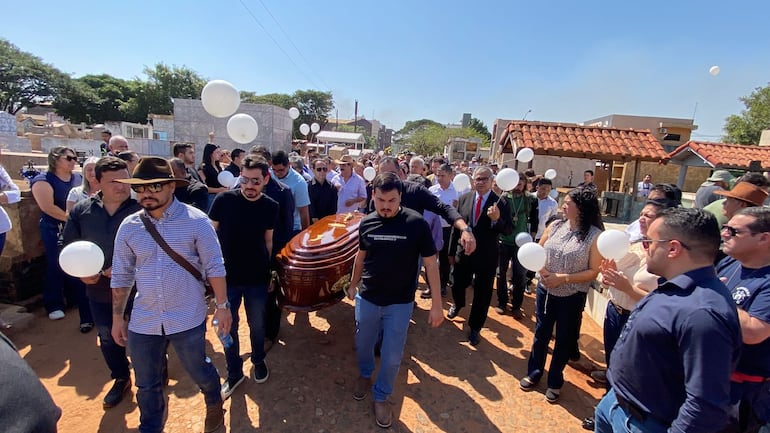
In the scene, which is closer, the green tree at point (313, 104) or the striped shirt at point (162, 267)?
the striped shirt at point (162, 267)

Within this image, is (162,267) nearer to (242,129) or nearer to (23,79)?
(242,129)

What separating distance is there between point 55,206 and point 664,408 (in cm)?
493

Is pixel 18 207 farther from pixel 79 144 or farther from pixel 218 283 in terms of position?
pixel 79 144

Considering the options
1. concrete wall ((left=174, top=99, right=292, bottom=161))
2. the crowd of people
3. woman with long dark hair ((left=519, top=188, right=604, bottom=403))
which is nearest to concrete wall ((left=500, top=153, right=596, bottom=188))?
concrete wall ((left=174, top=99, right=292, bottom=161))

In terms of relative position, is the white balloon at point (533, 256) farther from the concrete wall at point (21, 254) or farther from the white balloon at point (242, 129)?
the concrete wall at point (21, 254)

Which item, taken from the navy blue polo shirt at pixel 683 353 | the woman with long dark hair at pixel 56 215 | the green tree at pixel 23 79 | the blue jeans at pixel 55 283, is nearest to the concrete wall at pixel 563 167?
the woman with long dark hair at pixel 56 215

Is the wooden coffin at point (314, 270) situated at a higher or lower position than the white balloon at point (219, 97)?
lower

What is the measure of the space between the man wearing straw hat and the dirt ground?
0.67m

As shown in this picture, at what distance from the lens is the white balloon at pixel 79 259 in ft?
6.73

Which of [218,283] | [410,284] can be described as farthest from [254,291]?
[410,284]

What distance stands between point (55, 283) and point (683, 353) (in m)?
5.20

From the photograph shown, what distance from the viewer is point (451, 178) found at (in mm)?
4824

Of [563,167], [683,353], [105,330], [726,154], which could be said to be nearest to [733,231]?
[683,353]

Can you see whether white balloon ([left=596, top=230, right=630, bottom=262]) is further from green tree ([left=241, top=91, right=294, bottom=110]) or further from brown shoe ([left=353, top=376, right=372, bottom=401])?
green tree ([left=241, top=91, right=294, bottom=110])
